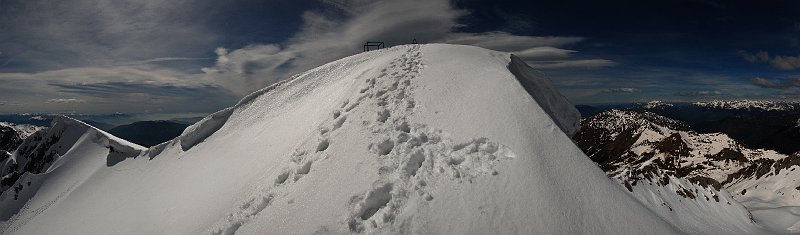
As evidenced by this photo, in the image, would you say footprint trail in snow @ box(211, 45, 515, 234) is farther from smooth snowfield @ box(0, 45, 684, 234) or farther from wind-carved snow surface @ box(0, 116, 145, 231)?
wind-carved snow surface @ box(0, 116, 145, 231)

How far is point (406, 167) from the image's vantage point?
43.2ft

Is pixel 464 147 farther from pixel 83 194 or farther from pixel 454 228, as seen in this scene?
pixel 83 194

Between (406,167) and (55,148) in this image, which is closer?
(406,167)

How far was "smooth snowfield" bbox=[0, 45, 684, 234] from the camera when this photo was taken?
38.8 ft

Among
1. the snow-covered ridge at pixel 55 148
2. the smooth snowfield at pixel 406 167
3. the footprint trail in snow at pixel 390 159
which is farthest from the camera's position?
the snow-covered ridge at pixel 55 148

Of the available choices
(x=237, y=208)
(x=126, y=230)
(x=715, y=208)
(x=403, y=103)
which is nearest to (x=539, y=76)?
(x=403, y=103)

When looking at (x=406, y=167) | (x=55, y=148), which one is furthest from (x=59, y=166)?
(x=406, y=167)

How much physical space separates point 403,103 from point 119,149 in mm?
43309

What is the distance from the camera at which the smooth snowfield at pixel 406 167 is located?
38.8ft

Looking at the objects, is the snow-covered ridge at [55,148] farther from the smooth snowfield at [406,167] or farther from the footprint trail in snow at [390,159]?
the footprint trail in snow at [390,159]

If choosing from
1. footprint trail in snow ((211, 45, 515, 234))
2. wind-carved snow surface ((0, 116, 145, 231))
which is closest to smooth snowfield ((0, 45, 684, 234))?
footprint trail in snow ((211, 45, 515, 234))

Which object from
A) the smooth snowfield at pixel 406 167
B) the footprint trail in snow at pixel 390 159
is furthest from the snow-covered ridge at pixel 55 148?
the footprint trail in snow at pixel 390 159

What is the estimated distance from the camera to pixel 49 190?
53938 millimetres

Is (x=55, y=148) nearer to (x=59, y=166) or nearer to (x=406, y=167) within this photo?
(x=59, y=166)
